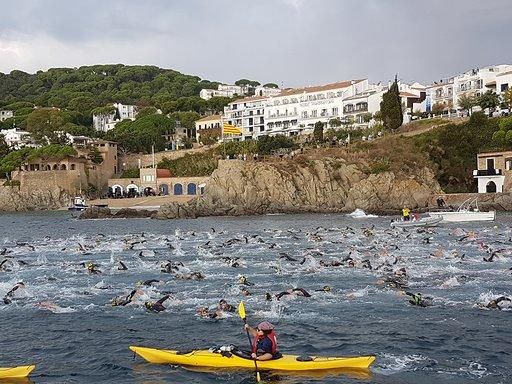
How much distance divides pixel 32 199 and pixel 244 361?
10704 cm

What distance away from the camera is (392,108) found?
102 metres

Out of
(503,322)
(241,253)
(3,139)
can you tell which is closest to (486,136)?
(241,253)

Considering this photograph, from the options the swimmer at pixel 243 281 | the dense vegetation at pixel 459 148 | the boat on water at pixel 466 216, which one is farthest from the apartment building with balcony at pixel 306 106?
the swimmer at pixel 243 281

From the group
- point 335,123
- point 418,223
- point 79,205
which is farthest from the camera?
point 335,123

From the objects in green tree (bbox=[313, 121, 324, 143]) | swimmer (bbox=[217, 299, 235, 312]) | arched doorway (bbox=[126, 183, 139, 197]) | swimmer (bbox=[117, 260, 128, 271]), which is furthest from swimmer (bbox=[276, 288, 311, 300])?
arched doorway (bbox=[126, 183, 139, 197])

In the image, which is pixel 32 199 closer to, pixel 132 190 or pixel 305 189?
pixel 132 190

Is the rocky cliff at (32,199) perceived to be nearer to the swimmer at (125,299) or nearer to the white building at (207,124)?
the white building at (207,124)

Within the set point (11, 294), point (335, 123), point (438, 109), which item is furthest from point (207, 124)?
point (11, 294)

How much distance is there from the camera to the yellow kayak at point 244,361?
1752 cm

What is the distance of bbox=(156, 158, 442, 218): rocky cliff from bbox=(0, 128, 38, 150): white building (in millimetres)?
60722

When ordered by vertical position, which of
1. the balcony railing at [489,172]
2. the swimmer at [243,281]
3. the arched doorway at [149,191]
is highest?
the balcony railing at [489,172]

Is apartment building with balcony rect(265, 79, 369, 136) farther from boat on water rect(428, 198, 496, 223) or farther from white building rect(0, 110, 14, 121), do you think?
white building rect(0, 110, 14, 121)

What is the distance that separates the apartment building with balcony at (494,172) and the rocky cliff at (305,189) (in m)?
6.40

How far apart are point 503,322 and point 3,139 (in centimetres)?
12890
